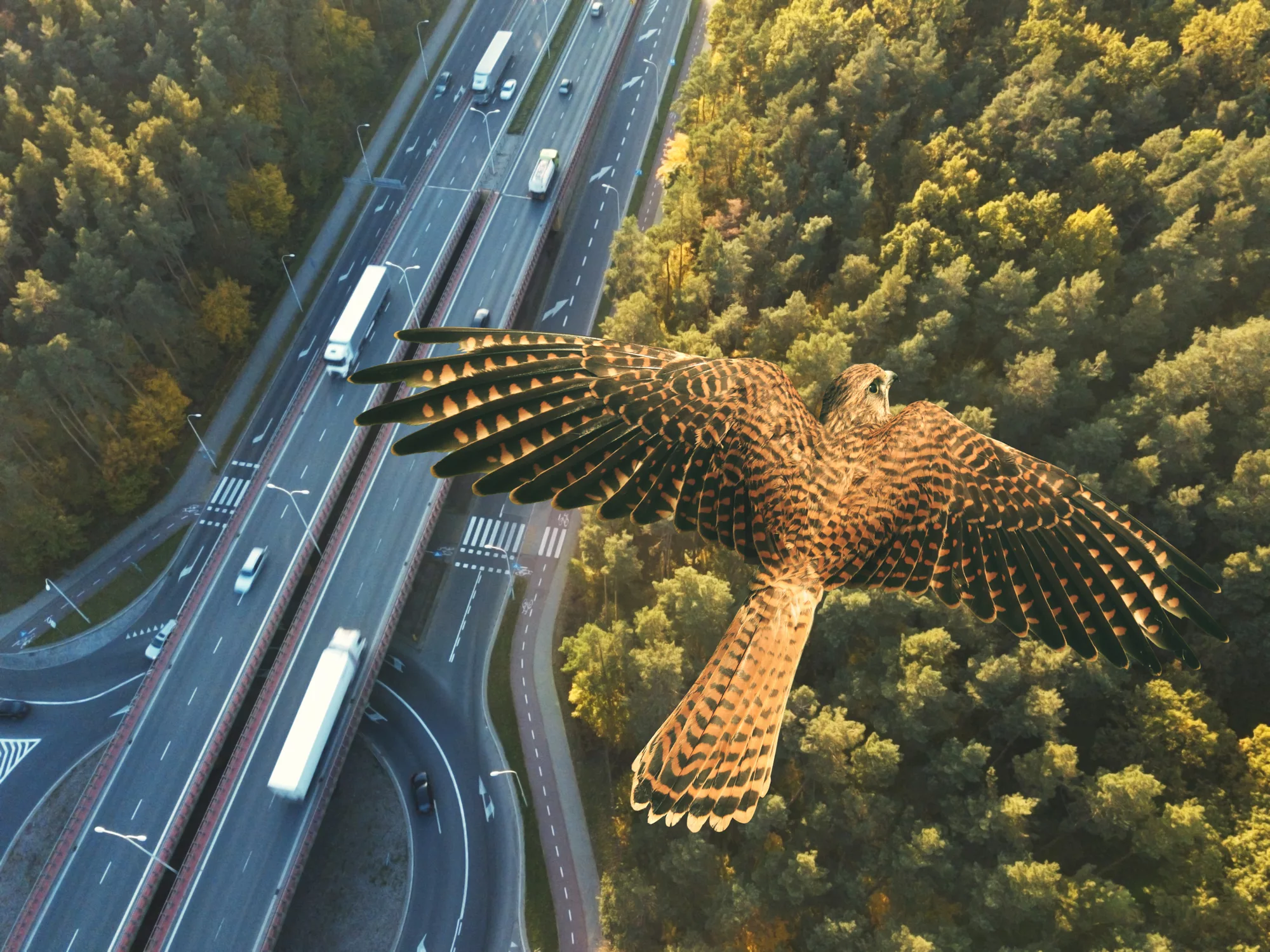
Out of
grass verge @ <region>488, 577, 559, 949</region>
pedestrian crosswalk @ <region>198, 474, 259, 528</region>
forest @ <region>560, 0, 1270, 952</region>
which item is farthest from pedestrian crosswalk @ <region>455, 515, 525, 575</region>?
pedestrian crosswalk @ <region>198, 474, 259, 528</region>

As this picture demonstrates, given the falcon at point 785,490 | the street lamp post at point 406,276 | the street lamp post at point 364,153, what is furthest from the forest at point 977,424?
the street lamp post at point 364,153

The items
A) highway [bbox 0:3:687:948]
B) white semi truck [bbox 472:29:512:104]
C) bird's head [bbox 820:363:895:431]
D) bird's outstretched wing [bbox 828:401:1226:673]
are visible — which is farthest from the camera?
white semi truck [bbox 472:29:512:104]

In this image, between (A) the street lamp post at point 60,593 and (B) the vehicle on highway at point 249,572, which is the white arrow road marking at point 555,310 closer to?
(B) the vehicle on highway at point 249,572

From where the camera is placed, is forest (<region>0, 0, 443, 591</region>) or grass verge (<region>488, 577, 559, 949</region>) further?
forest (<region>0, 0, 443, 591</region>)

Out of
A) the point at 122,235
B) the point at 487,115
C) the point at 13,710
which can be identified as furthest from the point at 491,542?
the point at 487,115

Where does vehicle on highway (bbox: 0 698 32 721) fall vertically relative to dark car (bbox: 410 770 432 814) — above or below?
below

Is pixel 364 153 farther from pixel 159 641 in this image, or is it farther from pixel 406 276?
pixel 159 641

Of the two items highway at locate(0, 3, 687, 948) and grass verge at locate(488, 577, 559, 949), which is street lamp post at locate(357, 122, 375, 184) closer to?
highway at locate(0, 3, 687, 948)
